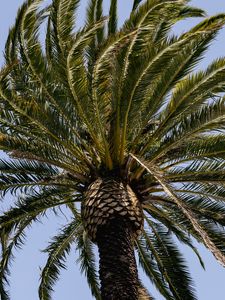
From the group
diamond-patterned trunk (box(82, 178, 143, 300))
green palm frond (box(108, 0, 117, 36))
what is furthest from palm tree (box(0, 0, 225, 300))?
green palm frond (box(108, 0, 117, 36))

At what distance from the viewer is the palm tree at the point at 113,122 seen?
10406 mm

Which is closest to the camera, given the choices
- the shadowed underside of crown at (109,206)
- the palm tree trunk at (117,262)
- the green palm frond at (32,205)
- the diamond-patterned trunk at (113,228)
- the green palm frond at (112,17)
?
the palm tree trunk at (117,262)

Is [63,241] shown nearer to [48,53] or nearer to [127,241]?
[127,241]

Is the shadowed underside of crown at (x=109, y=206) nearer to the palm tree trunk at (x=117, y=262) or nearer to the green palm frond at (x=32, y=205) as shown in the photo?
the palm tree trunk at (x=117, y=262)

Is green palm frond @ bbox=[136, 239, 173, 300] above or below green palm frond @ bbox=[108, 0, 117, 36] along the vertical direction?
below

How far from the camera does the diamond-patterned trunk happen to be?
32.3 feet

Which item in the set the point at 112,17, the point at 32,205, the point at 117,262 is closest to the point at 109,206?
the point at 117,262

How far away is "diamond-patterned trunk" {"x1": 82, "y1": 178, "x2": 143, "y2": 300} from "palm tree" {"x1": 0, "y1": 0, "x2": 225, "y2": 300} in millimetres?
17

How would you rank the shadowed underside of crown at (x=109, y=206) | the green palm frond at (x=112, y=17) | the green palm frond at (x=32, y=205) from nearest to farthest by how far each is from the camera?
the shadowed underside of crown at (x=109, y=206), the green palm frond at (x=32, y=205), the green palm frond at (x=112, y=17)

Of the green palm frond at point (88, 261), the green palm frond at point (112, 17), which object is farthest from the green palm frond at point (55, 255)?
the green palm frond at point (112, 17)

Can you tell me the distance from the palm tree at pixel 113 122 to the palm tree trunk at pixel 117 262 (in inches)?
0.8

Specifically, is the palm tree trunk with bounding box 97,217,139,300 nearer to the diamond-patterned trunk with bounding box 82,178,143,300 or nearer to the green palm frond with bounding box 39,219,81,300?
the diamond-patterned trunk with bounding box 82,178,143,300

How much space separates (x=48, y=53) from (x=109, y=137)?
189 cm

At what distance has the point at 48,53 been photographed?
37.8ft
